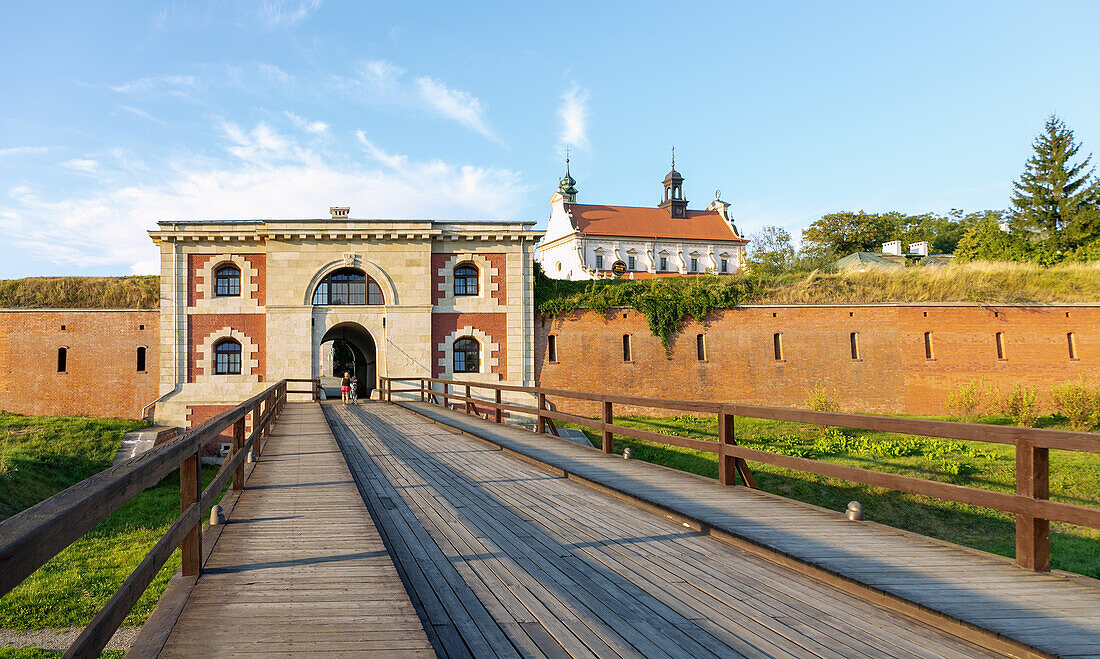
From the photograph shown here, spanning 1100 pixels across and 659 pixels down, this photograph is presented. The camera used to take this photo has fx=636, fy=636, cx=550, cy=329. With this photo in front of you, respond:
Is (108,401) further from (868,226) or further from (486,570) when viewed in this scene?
(868,226)

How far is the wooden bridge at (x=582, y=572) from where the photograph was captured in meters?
2.63

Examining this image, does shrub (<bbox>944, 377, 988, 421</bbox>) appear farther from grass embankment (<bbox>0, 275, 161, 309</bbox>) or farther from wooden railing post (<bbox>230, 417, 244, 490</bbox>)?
grass embankment (<bbox>0, 275, 161, 309</bbox>)

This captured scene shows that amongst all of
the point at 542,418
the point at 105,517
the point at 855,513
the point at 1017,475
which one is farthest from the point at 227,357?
the point at 1017,475

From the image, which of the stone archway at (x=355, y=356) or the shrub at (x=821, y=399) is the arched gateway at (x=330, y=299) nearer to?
the stone archway at (x=355, y=356)

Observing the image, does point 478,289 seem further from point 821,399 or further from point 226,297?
point 821,399

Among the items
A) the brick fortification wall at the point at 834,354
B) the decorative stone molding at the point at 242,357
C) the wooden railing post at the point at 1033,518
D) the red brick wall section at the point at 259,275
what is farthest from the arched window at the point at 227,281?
the wooden railing post at the point at 1033,518

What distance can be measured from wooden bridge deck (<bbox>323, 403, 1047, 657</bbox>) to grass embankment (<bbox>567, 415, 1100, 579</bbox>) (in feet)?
29.8

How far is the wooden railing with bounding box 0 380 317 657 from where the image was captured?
1.59 metres

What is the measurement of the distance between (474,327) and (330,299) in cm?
517

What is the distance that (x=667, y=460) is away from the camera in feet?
62.4

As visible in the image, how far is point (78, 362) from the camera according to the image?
70.4 feet

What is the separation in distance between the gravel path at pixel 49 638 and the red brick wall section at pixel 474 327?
1594cm

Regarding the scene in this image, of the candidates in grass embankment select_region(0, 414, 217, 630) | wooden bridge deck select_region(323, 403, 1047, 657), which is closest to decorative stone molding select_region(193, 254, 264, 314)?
grass embankment select_region(0, 414, 217, 630)

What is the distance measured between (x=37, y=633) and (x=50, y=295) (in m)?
20.0
